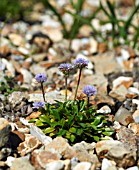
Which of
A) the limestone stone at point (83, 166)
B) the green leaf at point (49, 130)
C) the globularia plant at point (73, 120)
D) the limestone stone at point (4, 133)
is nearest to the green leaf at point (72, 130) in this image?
the globularia plant at point (73, 120)

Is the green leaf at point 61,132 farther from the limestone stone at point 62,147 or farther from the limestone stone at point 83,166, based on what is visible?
the limestone stone at point 83,166

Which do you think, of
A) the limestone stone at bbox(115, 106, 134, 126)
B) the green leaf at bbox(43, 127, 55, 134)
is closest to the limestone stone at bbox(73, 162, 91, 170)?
the green leaf at bbox(43, 127, 55, 134)

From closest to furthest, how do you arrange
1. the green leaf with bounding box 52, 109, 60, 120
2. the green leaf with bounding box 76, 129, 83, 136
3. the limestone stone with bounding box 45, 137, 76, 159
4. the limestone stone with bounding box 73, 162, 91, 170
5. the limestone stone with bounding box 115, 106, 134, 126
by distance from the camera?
the limestone stone with bounding box 73, 162, 91, 170 → the limestone stone with bounding box 45, 137, 76, 159 → the green leaf with bounding box 76, 129, 83, 136 → the green leaf with bounding box 52, 109, 60, 120 → the limestone stone with bounding box 115, 106, 134, 126

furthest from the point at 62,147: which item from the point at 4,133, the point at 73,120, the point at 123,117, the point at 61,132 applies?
the point at 123,117

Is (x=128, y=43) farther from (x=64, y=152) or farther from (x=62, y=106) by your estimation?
(x=64, y=152)

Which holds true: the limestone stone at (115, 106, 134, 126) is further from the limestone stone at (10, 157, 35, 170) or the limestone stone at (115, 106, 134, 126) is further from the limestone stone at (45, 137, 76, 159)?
the limestone stone at (10, 157, 35, 170)

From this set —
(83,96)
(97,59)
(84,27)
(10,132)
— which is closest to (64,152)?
(10,132)

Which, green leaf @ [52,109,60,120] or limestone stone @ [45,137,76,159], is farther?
green leaf @ [52,109,60,120]

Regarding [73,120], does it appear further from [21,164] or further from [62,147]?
[21,164]
